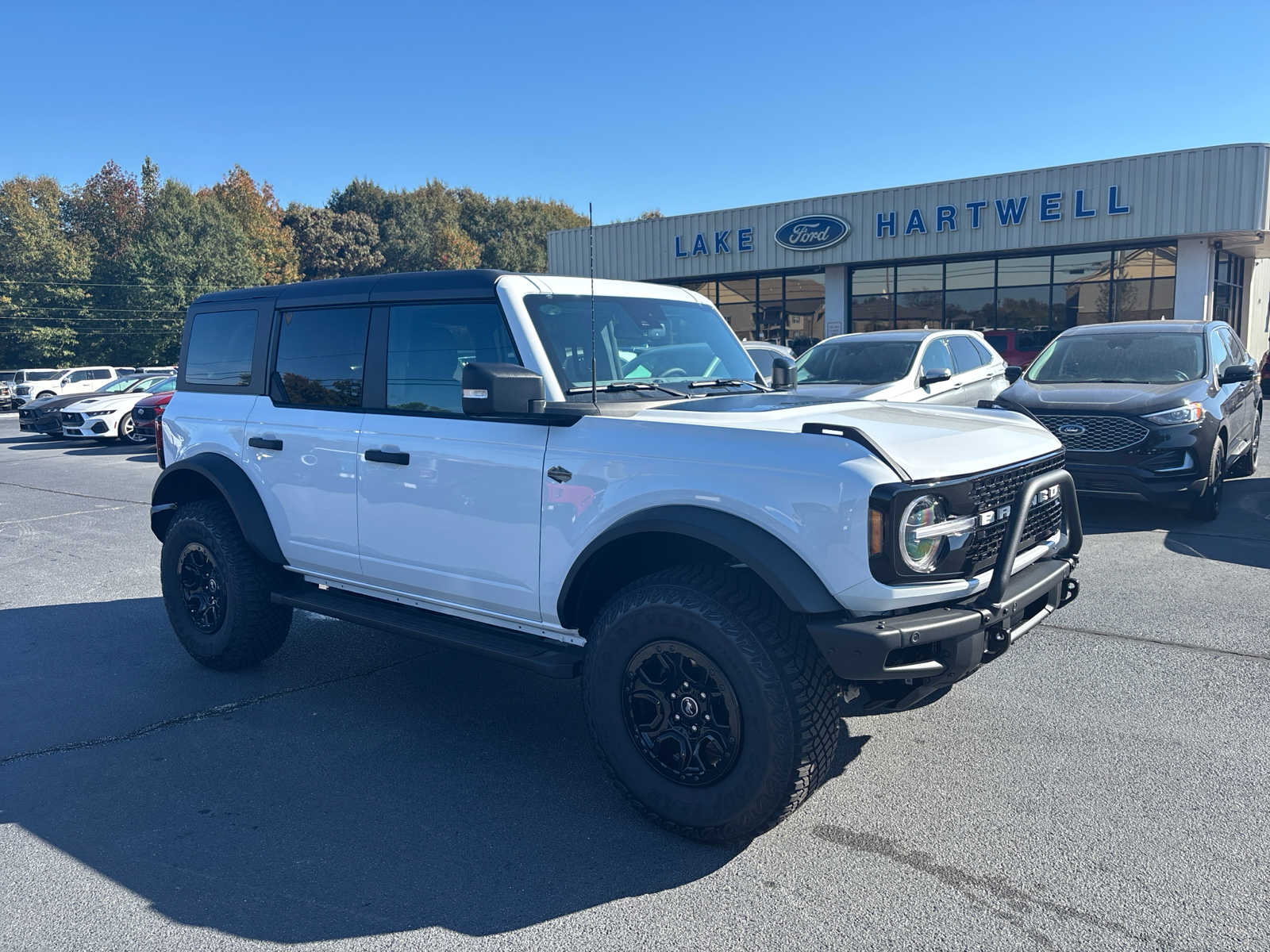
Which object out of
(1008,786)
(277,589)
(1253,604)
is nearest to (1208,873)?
(1008,786)

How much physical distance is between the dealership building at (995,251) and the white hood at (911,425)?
1827 centimetres

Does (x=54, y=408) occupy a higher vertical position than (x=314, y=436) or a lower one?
lower

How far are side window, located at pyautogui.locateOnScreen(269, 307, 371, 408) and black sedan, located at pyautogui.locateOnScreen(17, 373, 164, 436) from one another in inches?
740

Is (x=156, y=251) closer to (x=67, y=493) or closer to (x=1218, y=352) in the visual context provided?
(x=67, y=493)

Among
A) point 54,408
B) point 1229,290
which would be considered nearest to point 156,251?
point 54,408

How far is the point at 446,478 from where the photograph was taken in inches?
161

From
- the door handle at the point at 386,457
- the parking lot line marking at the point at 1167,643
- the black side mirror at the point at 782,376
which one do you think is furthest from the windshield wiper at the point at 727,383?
the parking lot line marking at the point at 1167,643

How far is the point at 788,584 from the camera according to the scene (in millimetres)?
3076

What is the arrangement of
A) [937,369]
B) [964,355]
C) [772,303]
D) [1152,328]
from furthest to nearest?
[772,303] → [964,355] → [937,369] → [1152,328]

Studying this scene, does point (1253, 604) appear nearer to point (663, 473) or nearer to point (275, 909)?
point (663, 473)

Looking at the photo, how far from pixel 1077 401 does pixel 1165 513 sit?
1.60 metres

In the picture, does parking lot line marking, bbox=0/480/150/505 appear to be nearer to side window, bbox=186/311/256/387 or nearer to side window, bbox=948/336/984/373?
side window, bbox=186/311/256/387

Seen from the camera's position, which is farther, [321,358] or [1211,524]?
[1211,524]

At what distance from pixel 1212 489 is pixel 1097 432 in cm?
117
